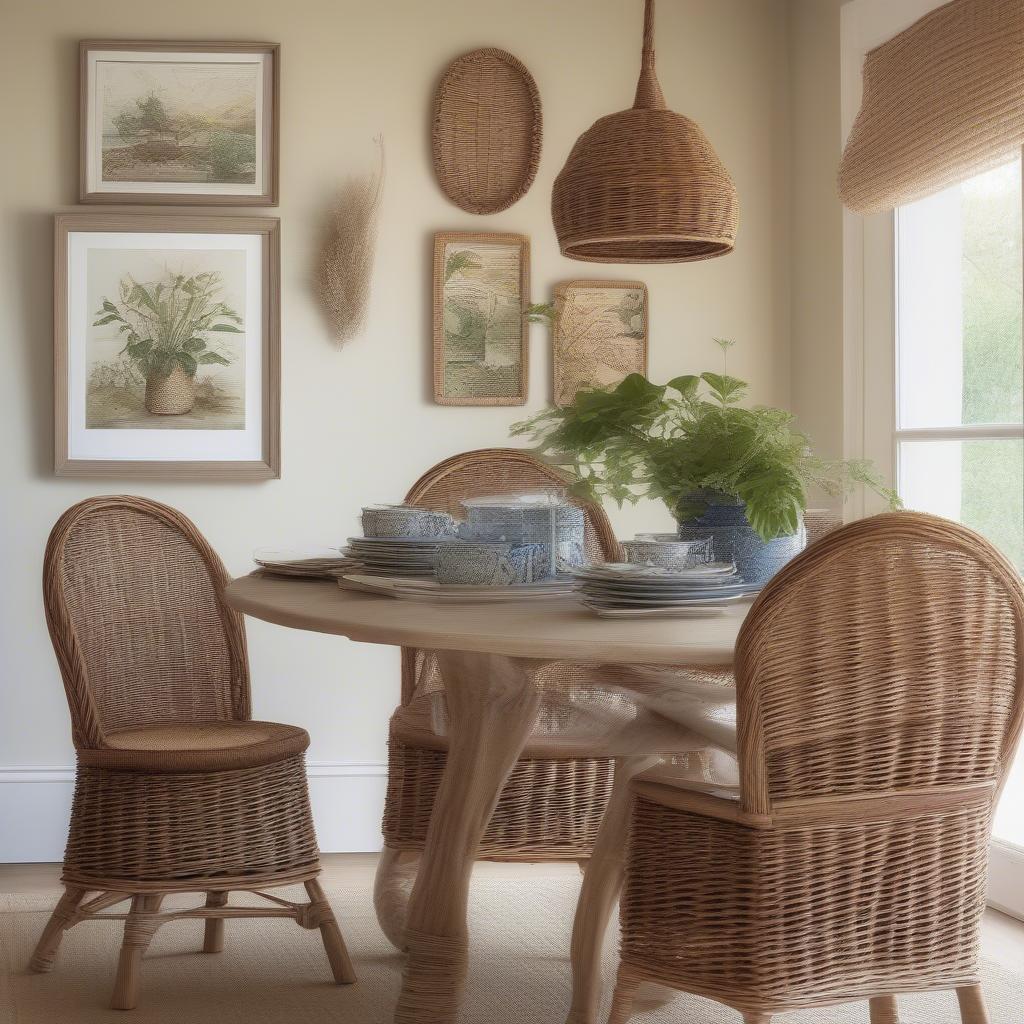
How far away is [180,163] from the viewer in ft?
12.2

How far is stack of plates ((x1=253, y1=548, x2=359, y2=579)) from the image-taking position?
2.40 meters

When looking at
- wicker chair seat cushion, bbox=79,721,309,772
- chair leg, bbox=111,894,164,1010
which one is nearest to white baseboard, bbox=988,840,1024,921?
wicker chair seat cushion, bbox=79,721,309,772

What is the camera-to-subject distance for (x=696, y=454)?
208 cm

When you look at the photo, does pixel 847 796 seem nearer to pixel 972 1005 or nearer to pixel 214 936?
pixel 972 1005

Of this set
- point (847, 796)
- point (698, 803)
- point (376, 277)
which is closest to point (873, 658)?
point (847, 796)

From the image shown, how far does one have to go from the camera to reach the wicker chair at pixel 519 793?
264cm

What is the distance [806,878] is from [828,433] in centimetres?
229

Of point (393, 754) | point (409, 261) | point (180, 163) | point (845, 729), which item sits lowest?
point (393, 754)

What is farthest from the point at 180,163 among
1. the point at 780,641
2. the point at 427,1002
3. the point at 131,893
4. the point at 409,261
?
the point at 780,641

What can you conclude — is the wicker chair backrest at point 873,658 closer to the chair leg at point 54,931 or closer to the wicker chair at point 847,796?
the wicker chair at point 847,796

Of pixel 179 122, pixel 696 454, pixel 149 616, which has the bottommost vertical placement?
pixel 149 616

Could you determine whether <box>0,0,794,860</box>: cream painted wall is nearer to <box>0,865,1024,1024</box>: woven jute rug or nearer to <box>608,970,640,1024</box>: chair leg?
<box>0,865,1024,1024</box>: woven jute rug

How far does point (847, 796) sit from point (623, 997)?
0.39m

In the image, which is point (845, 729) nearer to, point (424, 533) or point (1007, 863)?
point (424, 533)
